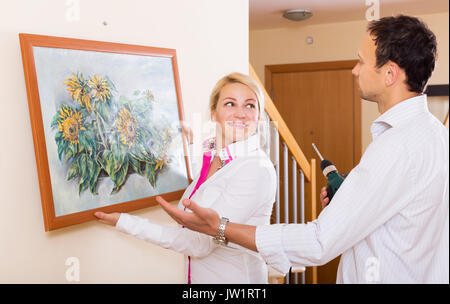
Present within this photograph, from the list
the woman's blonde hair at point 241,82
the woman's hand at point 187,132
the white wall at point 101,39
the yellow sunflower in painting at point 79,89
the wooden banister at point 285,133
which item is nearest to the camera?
the white wall at point 101,39

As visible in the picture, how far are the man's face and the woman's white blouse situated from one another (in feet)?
1.58

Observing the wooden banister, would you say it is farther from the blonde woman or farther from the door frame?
the door frame

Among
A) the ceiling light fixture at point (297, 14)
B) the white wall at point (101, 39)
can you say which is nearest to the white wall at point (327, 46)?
the ceiling light fixture at point (297, 14)

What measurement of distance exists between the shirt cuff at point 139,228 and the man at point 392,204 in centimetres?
35

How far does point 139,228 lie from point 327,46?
4225mm

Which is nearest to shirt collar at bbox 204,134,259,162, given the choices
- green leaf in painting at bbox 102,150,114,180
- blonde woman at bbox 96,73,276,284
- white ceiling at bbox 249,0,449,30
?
blonde woman at bbox 96,73,276,284

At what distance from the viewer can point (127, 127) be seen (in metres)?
1.55

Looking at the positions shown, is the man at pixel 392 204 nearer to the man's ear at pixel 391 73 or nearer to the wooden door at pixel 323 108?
the man's ear at pixel 391 73

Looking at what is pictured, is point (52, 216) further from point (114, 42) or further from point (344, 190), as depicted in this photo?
point (344, 190)

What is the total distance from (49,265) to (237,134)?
77 centimetres

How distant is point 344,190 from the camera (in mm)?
1011

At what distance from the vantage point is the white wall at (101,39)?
124 centimetres

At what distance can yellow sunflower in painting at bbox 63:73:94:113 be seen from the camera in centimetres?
134
